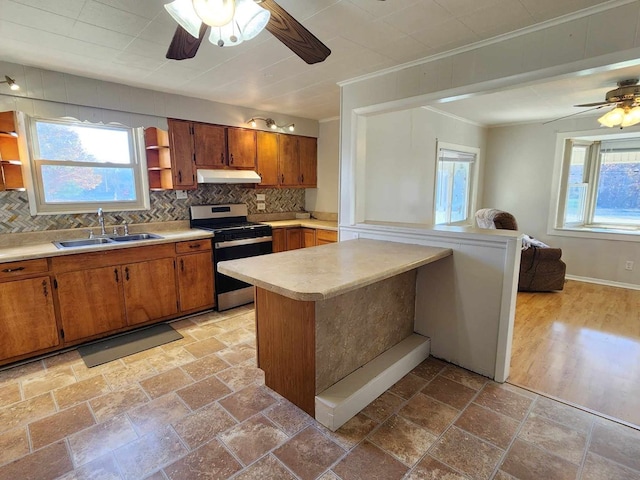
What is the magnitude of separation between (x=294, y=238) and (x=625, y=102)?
368 cm

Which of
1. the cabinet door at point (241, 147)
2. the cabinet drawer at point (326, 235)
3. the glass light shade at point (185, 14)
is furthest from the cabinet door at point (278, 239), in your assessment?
the glass light shade at point (185, 14)

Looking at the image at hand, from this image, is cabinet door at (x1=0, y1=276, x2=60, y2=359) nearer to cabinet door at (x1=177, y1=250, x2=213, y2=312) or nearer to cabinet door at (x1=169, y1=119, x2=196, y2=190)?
cabinet door at (x1=177, y1=250, x2=213, y2=312)

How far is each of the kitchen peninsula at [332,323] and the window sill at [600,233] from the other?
3608mm

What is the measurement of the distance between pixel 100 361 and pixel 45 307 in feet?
1.98

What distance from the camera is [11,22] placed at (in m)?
1.88

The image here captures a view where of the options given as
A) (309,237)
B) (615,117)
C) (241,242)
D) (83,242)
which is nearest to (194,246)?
(241,242)

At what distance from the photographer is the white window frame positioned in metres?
4.58

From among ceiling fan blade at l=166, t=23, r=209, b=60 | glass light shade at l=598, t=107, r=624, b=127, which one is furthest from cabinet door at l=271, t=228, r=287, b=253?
glass light shade at l=598, t=107, r=624, b=127

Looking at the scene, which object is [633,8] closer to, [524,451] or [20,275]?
[524,451]

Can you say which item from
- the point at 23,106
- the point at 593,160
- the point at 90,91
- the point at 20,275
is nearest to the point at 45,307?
the point at 20,275

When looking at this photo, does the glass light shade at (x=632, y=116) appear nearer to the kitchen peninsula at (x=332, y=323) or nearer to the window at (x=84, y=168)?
the kitchen peninsula at (x=332, y=323)

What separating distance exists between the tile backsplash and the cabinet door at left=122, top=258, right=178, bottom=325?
697mm

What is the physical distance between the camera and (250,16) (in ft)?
4.33

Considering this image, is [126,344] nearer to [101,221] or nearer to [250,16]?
[101,221]
